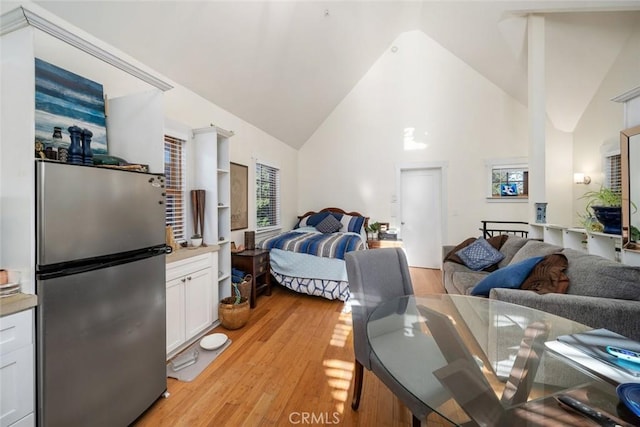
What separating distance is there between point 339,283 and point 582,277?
86.4 inches

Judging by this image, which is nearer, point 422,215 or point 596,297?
point 596,297

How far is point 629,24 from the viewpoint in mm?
3049

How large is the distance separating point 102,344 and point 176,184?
1.65m

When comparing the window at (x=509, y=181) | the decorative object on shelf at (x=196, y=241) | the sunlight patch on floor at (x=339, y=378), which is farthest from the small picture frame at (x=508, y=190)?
the decorative object on shelf at (x=196, y=241)

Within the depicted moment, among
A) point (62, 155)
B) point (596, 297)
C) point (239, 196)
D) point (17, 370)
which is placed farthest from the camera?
point (239, 196)

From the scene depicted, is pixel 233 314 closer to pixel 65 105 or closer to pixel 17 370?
pixel 17 370

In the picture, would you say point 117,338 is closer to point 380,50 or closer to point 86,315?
point 86,315

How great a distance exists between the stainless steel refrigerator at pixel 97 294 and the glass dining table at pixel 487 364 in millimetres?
1349

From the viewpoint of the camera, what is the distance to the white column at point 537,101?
309cm

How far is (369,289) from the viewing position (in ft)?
5.31

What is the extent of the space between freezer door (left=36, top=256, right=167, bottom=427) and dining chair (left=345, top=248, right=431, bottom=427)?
4.11 feet

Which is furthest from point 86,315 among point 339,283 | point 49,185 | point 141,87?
point 339,283

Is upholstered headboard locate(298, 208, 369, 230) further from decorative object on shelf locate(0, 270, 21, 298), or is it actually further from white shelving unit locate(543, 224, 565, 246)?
decorative object on shelf locate(0, 270, 21, 298)

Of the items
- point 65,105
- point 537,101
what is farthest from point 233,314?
point 537,101
